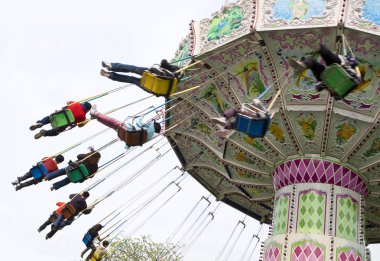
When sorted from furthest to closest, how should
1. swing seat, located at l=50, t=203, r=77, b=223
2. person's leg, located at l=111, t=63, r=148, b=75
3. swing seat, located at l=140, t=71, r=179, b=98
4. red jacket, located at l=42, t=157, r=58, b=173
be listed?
swing seat, located at l=50, t=203, r=77, b=223 < red jacket, located at l=42, t=157, r=58, b=173 < person's leg, located at l=111, t=63, r=148, b=75 < swing seat, located at l=140, t=71, r=179, b=98

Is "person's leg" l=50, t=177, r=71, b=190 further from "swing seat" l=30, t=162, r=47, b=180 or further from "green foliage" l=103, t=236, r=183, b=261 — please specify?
"green foliage" l=103, t=236, r=183, b=261

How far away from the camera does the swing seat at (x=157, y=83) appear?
877cm

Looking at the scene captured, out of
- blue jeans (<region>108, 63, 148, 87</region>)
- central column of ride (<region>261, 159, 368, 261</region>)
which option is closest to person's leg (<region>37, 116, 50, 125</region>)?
blue jeans (<region>108, 63, 148, 87</region>)

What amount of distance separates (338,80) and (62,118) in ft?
16.6

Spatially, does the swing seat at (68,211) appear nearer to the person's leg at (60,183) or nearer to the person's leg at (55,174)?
the person's leg at (60,183)

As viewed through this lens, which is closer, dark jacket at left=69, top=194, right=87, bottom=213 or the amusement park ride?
the amusement park ride

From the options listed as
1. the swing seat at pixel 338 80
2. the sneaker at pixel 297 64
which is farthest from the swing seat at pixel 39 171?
the swing seat at pixel 338 80

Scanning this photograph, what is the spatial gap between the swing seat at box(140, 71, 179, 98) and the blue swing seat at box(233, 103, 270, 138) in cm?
141

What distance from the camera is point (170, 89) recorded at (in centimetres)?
894

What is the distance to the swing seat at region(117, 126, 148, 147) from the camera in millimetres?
9391

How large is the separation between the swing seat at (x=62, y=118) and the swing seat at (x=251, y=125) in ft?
11.5

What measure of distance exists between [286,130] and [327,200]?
158 cm

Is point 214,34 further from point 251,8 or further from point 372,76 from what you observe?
point 372,76

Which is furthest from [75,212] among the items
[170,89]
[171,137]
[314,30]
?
[314,30]
